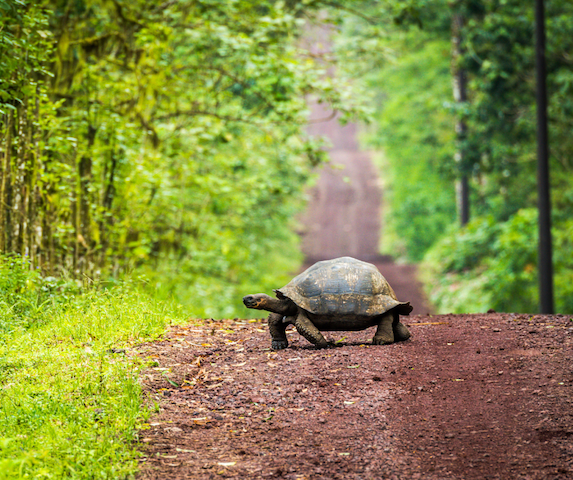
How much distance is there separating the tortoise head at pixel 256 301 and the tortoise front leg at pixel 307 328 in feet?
1.21

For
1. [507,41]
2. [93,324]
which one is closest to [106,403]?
[93,324]

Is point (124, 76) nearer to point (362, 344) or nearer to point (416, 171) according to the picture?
point (362, 344)

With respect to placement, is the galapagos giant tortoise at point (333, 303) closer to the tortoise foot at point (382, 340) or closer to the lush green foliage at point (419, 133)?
the tortoise foot at point (382, 340)

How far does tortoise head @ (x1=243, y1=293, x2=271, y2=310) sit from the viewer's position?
6.10 m

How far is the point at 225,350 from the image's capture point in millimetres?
6738

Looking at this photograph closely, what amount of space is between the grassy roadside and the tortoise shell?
5.39ft

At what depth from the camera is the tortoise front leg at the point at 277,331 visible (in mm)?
6625

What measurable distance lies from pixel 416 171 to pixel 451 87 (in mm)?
5257

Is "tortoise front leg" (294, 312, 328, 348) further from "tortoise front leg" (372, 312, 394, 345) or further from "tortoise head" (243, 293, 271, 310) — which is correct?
"tortoise front leg" (372, 312, 394, 345)

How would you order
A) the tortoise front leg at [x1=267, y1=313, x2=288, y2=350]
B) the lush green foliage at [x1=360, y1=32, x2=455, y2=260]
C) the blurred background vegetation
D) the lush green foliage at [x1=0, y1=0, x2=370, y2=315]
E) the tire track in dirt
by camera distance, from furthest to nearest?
the lush green foliage at [x1=360, y1=32, x2=455, y2=260]
the tire track in dirt
the blurred background vegetation
the lush green foliage at [x1=0, y1=0, x2=370, y2=315]
the tortoise front leg at [x1=267, y1=313, x2=288, y2=350]

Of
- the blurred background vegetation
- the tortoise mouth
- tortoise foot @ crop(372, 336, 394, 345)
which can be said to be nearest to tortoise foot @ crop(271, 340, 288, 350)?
the tortoise mouth

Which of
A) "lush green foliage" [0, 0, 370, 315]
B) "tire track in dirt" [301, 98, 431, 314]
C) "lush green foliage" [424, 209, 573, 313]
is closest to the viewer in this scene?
"lush green foliage" [0, 0, 370, 315]

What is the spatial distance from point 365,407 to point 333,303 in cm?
131

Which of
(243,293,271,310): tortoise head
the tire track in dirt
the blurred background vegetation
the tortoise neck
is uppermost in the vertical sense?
the blurred background vegetation
